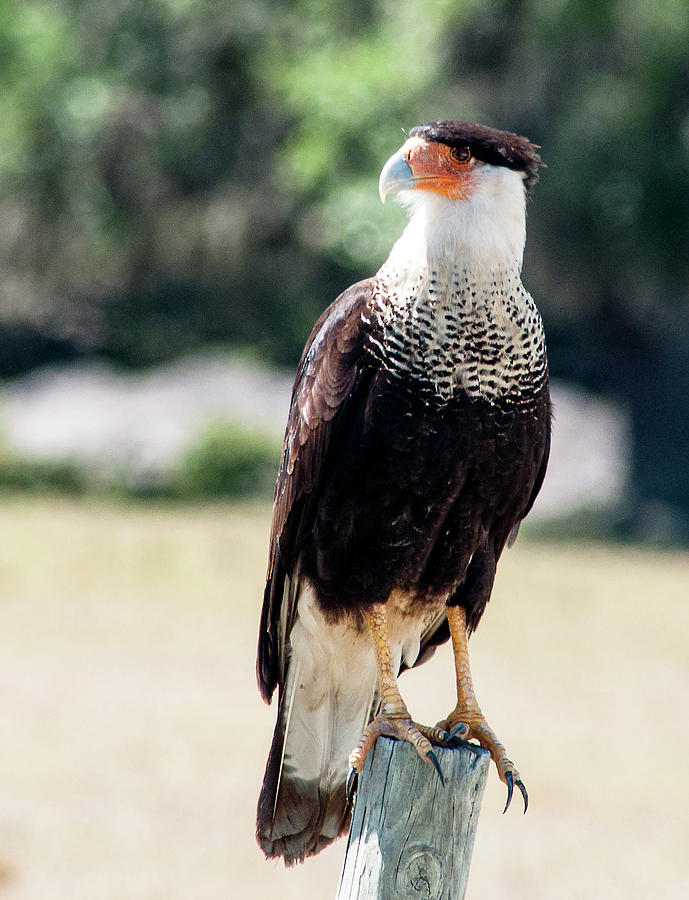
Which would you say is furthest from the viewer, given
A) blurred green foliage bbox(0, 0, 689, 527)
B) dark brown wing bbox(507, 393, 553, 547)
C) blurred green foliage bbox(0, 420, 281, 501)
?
blurred green foliage bbox(0, 420, 281, 501)

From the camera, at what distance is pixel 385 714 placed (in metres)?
2.90

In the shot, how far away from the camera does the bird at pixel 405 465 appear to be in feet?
9.48

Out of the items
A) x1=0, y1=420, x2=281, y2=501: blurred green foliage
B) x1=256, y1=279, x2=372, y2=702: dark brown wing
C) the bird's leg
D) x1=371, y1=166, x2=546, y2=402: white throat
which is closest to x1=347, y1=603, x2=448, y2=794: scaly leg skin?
the bird's leg

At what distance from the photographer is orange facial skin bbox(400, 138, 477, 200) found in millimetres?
2967

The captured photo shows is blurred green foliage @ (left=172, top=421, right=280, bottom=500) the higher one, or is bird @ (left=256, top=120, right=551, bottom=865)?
blurred green foliage @ (left=172, top=421, right=280, bottom=500)

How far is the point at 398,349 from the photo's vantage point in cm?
290

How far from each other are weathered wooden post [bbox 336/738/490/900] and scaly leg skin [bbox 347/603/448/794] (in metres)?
0.04

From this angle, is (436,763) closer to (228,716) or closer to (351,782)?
(351,782)

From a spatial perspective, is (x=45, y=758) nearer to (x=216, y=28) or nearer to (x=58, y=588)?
(x=58, y=588)

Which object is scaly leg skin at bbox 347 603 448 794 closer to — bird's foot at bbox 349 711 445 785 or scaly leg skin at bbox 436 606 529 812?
bird's foot at bbox 349 711 445 785

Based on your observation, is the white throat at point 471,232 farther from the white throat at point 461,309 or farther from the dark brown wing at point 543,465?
the dark brown wing at point 543,465

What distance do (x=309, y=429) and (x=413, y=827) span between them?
991 millimetres

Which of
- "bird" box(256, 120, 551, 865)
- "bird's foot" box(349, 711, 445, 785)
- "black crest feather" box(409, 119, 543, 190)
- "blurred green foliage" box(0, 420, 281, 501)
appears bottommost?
"bird's foot" box(349, 711, 445, 785)

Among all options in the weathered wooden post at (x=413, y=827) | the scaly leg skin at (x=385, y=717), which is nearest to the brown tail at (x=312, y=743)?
the scaly leg skin at (x=385, y=717)
